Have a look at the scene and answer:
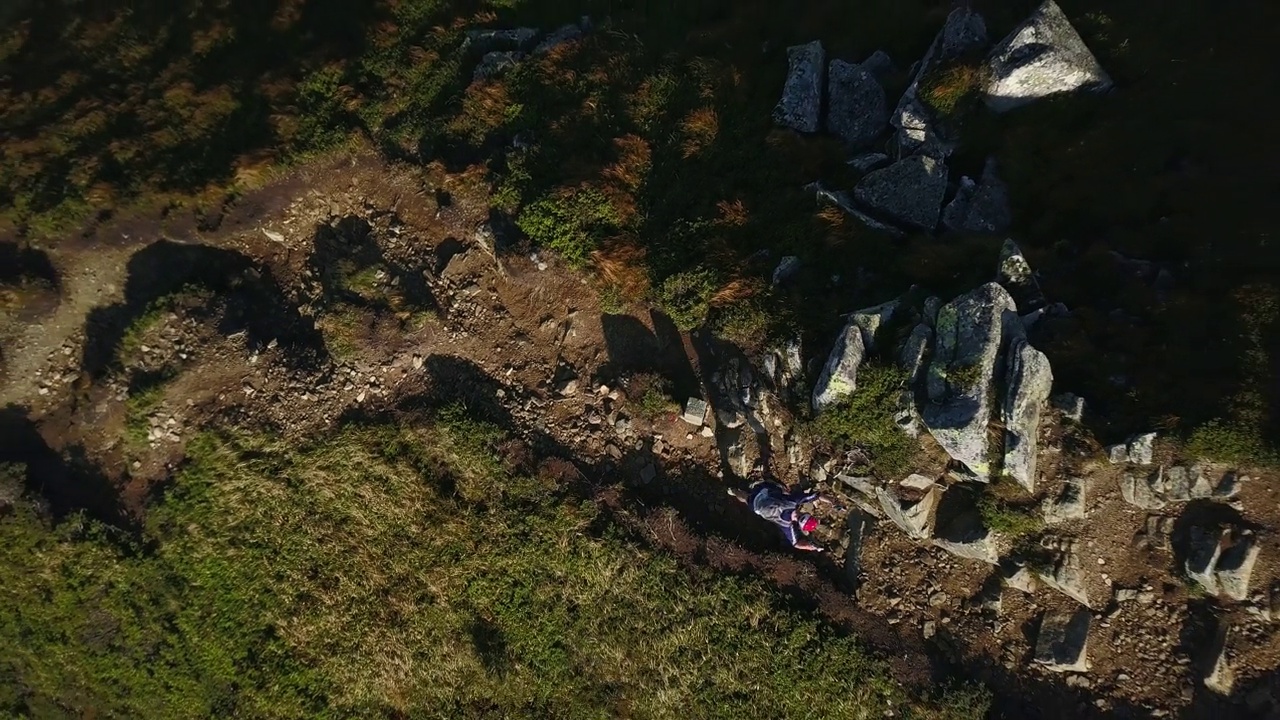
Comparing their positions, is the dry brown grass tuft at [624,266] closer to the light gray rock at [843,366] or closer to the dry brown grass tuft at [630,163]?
the dry brown grass tuft at [630,163]

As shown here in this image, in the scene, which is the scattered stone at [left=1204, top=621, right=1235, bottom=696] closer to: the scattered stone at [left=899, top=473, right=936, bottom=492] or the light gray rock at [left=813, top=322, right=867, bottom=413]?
the scattered stone at [left=899, top=473, right=936, bottom=492]

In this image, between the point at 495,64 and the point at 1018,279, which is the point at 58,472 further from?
the point at 1018,279

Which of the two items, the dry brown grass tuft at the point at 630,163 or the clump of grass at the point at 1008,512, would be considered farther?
the dry brown grass tuft at the point at 630,163

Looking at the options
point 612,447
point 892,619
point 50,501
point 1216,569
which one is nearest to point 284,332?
point 50,501

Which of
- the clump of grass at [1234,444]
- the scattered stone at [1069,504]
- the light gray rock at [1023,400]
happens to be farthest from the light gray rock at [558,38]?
the clump of grass at [1234,444]

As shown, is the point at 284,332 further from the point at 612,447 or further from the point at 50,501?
the point at 612,447

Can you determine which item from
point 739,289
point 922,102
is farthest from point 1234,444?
point 739,289

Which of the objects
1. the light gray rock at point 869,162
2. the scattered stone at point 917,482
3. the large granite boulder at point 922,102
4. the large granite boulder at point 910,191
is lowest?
the scattered stone at point 917,482

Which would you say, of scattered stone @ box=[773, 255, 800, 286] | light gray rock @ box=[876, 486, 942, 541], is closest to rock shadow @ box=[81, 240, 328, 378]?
scattered stone @ box=[773, 255, 800, 286]
